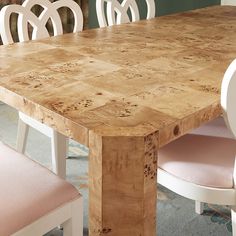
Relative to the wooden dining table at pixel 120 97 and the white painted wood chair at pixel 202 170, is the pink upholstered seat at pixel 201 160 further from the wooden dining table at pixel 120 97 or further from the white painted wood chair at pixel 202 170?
the wooden dining table at pixel 120 97

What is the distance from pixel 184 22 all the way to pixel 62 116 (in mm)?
1265

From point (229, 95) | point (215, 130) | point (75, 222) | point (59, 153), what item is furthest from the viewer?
point (59, 153)

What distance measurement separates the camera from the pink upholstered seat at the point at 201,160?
3.80ft

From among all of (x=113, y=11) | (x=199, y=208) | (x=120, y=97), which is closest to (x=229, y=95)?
(x=120, y=97)

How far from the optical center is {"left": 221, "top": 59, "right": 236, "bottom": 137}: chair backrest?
3.10 ft

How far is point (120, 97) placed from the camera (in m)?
1.04

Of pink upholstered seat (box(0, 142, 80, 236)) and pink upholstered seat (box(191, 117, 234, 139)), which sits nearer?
pink upholstered seat (box(0, 142, 80, 236))

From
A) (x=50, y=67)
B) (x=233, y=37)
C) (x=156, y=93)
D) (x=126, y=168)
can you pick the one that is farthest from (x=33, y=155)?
(x=126, y=168)

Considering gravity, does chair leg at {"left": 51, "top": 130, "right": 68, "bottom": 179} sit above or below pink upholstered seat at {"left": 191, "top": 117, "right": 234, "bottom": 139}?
below

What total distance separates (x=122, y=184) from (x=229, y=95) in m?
0.32

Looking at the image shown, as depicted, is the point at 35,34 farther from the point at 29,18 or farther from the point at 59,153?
the point at 59,153

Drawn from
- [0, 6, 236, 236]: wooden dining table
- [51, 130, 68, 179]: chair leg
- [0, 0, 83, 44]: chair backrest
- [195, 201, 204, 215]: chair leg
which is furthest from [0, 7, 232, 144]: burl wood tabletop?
[195, 201, 204, 215]: chair leg

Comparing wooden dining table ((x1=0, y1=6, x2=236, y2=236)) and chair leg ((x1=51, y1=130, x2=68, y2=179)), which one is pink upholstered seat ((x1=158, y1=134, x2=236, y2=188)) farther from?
chair leg ((x1=51, y1=130, x2=68, y2=179))

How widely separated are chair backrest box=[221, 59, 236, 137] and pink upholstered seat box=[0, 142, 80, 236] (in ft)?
1.33
